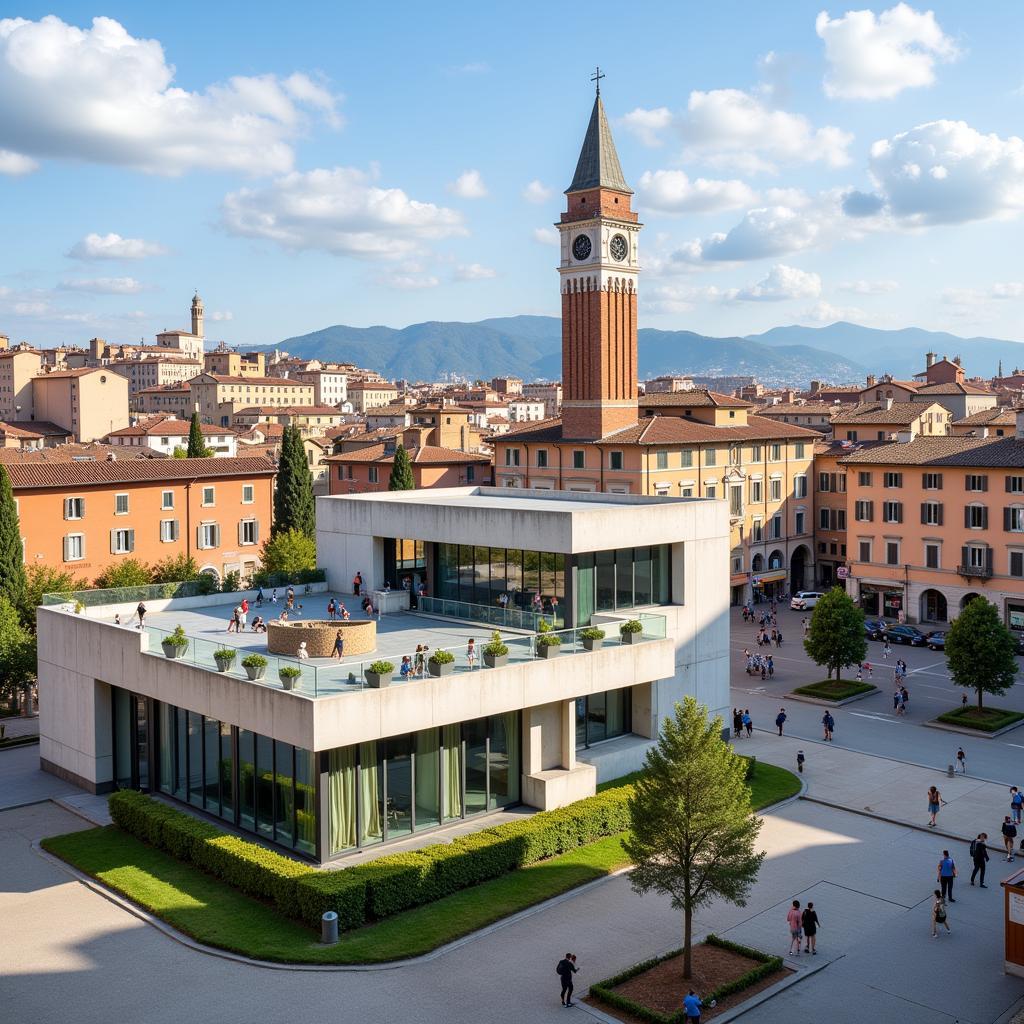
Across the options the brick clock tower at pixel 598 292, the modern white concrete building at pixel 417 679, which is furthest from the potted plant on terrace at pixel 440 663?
the brick clock tower at pixel 598 292

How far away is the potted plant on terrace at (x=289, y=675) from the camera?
1082 inches

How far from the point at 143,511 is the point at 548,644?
40.8m

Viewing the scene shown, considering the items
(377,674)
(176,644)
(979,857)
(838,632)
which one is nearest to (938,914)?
(979,857)

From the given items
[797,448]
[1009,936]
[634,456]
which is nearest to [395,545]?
[1009,936]

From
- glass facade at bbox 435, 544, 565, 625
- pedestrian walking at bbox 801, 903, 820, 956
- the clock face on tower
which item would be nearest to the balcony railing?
glass facade at bbox 435, 544, 565, 625

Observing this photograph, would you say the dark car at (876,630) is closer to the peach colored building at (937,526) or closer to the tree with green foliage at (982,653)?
the peach colored building at (937,526)

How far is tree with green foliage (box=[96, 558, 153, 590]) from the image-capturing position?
58031 mm

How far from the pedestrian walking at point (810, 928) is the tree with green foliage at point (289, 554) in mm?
41407

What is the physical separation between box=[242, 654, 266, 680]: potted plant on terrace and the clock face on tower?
56932 mm

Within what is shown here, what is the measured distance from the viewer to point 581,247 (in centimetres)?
8000

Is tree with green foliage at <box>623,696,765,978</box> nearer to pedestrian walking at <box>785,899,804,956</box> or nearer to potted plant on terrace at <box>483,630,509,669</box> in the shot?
pedestrian walking at <box>785,899,804,956</box>

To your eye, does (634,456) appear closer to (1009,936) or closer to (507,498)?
(507,498)

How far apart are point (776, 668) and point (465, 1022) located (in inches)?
1575

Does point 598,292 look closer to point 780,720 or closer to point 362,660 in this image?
point 780,720
